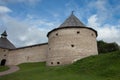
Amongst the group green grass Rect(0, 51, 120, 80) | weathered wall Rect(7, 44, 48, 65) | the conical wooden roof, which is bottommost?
green grass Rect(0, 51, 120, 80)

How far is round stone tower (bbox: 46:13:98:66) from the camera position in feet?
72.9

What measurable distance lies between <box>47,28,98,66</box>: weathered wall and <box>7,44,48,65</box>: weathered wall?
7403mm

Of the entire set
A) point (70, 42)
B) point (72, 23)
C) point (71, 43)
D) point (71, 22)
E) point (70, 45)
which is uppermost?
point (71, 22)

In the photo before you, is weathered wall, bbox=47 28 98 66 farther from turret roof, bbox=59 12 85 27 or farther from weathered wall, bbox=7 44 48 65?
weathered wall, bbox=7 44 48 65

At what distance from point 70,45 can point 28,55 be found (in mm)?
13645

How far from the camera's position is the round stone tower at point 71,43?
2222cm

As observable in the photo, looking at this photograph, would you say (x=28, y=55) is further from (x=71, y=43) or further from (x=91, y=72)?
(x=91, y=72)

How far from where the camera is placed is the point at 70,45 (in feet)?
74.2

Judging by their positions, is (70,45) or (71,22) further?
(71,22)

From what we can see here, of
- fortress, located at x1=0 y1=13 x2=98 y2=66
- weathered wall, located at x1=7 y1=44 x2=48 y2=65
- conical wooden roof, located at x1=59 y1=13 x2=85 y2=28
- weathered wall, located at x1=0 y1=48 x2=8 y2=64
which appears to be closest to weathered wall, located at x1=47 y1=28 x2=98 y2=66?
fortress, located at x1=0 y1=13 x2=98 y2=66

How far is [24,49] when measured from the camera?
34.5 metres

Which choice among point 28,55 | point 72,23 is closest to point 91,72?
point 72,23

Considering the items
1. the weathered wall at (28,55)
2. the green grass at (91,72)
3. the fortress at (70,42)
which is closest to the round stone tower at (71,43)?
the fortress at (70,42)

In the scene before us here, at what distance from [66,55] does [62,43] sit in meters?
1.92
